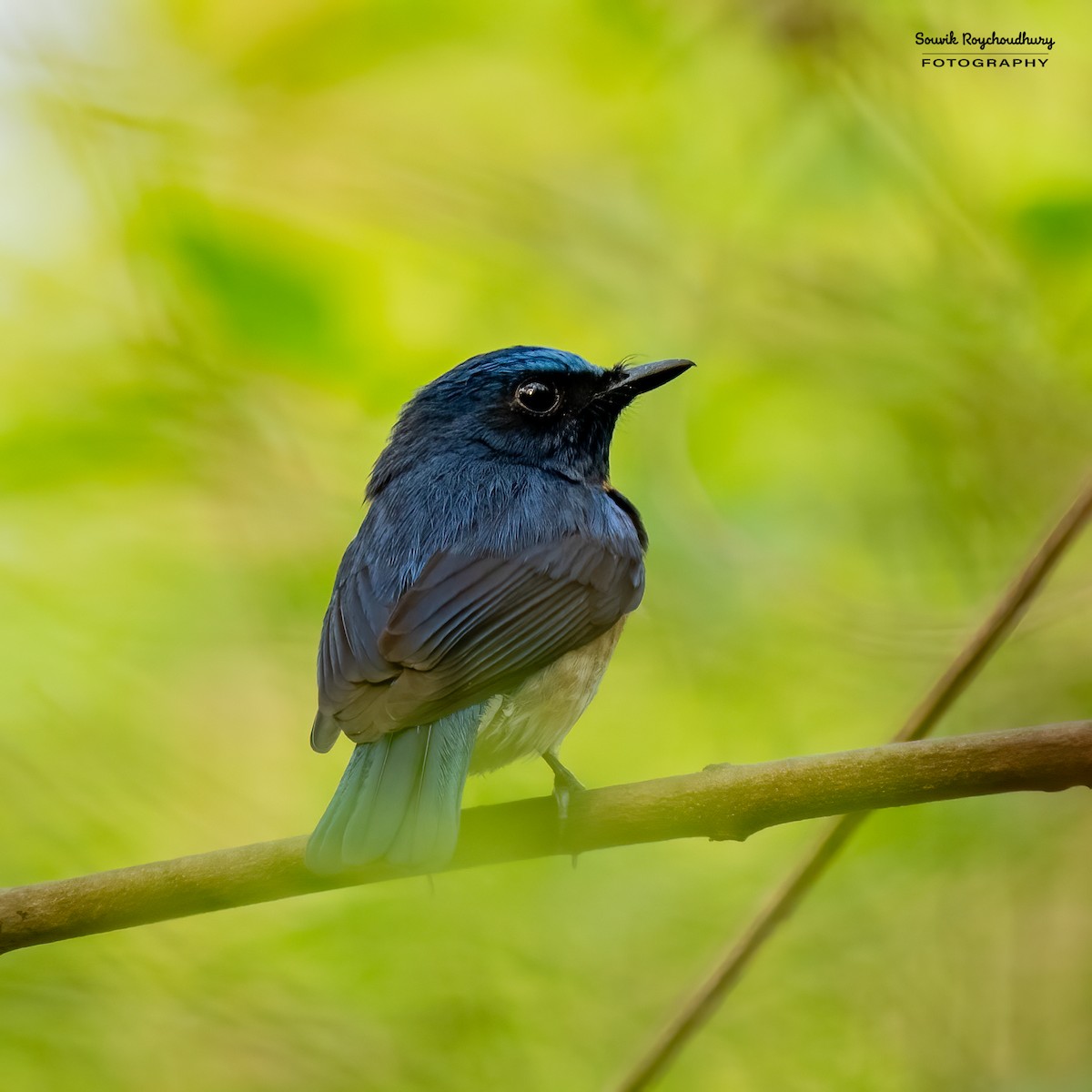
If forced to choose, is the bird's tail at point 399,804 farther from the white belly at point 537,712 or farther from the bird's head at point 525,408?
the bird's head at point 525,408

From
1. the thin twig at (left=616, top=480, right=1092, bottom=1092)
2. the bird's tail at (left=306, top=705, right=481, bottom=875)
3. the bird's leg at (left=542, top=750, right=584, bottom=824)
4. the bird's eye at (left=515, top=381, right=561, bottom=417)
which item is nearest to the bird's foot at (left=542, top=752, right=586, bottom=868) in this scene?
the bird's leg at (left=542, top=750, right=584, bottom=824)

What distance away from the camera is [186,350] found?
4.48m

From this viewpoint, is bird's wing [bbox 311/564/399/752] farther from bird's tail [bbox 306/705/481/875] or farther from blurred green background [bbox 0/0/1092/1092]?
blurred green background [bbox 0/0/1092/1092]

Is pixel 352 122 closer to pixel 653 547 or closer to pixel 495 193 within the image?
pixel 495 193

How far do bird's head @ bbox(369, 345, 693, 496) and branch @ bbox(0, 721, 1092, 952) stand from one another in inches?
68.6

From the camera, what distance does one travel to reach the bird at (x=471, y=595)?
336 cm

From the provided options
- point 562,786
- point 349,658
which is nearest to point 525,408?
point 349,658

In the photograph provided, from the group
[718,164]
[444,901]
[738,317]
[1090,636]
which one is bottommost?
[444,901]

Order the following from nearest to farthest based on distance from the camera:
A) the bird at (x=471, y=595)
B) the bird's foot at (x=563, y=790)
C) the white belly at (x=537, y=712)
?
the bird's foot at (x=563, y=790) < the bird at (x=471, y=595) < the white belly at (x=537, y=712)

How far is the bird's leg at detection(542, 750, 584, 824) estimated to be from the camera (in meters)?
3.22

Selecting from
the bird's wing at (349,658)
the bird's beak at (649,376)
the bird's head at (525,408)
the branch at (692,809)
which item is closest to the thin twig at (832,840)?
the branch at (692,809)

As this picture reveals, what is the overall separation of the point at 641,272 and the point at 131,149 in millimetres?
1863

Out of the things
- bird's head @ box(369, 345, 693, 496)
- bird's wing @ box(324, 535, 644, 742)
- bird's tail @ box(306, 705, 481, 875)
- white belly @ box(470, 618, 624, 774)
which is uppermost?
bird's head @ box(369, 345, 693, 496)

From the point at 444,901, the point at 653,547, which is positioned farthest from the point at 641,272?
the point at 444,901
